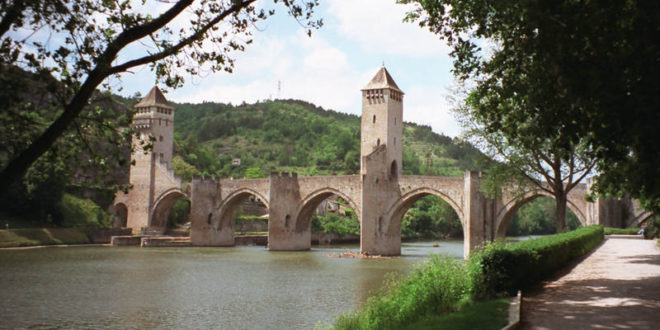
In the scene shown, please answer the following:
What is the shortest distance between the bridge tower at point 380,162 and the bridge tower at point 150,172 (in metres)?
21.1

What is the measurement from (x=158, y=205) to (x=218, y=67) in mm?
47973

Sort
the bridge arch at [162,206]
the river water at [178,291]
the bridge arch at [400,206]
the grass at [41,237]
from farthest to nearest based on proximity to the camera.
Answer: the bridge arch at [162,206], the bridge arch at [400,206], the grass at [41,237], the river water at [178,291]

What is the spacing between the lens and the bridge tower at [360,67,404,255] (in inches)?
1572

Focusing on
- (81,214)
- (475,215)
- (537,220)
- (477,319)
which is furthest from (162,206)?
(537,220)

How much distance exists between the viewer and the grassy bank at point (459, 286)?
10.8 metres

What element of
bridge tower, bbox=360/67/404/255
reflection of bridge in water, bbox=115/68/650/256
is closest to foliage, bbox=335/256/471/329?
reflection of bridge in water, bbox=115/68/650/256

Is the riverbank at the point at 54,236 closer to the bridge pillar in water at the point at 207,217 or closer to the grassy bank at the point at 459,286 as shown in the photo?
the bridge pillar in water at the point at 207,217

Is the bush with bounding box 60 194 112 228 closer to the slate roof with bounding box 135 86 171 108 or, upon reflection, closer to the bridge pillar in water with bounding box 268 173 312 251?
the slate roof with bounding box 135 86 171 108

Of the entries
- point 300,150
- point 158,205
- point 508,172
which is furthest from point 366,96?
point 300,150

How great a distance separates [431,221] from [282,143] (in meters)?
53.8

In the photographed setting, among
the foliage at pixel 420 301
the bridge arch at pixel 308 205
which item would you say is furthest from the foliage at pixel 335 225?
the foliage at pixel 420 301

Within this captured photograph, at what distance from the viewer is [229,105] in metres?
147

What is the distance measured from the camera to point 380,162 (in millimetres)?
→ 40500

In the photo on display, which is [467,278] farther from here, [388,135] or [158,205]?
[158,205]
